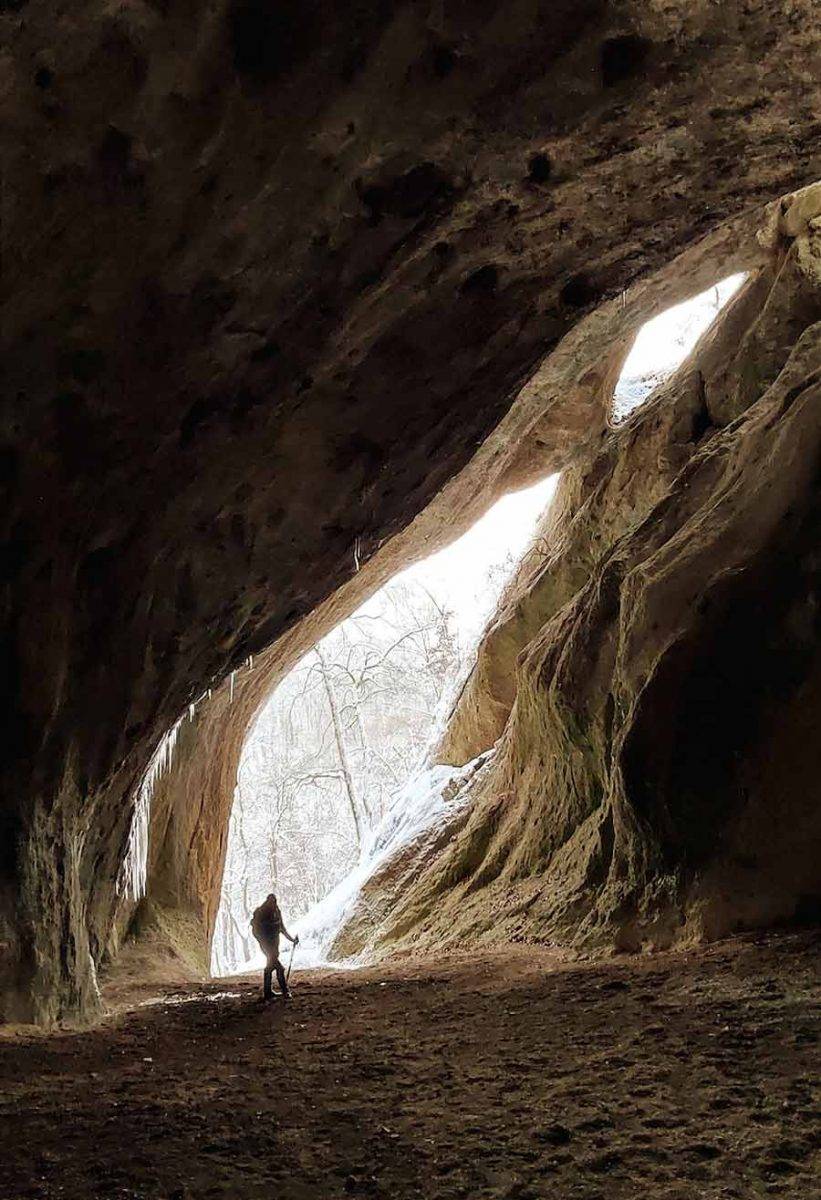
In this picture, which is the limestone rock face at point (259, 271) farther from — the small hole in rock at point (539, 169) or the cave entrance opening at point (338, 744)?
the cave entrance opening at point (338, 744)

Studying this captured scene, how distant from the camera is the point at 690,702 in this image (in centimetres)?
538

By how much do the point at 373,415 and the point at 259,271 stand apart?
1561 mm

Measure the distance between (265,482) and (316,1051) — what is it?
3.38 m

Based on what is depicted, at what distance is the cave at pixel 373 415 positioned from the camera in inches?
137

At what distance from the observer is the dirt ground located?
2.21 metres

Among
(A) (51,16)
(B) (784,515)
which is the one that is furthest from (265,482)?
(B) (784,515)

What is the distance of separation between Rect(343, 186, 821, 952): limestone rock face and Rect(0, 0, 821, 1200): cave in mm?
30

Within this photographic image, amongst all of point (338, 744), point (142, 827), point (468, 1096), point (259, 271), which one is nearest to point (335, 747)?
point (338, 744)

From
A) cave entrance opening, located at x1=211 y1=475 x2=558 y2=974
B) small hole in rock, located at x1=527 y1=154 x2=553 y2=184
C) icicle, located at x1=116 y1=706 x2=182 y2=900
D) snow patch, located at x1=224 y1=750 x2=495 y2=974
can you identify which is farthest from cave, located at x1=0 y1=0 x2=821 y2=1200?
cave entrance opening, located at x1=211 y1=475 x2=558 y2=974

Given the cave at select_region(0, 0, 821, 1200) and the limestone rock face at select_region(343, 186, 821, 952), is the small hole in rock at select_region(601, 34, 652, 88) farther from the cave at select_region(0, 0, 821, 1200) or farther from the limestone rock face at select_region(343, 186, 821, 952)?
the limestone rock face at select_region(343, 186, 821, 952)

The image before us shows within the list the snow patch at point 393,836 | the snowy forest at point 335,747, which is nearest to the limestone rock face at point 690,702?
the snow patch at point 393,836

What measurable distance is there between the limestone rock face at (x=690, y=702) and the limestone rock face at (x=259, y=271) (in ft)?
5.87

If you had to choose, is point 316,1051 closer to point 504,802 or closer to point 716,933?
point 716,933

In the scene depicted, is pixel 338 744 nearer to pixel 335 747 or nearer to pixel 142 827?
pixel 335 747
